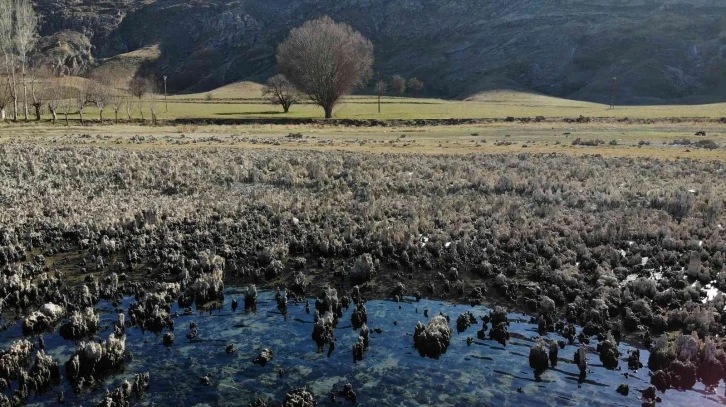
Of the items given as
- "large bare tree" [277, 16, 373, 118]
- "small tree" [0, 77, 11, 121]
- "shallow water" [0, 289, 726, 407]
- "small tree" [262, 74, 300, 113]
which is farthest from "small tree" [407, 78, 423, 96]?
"shallow water" [0, 289, 726, 407]

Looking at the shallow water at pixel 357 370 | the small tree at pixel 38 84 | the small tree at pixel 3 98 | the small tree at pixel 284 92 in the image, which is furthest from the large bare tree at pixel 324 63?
the shallow water at pixel 357 370

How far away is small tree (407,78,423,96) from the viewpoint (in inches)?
7237

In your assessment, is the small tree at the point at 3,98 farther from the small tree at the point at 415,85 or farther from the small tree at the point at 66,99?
the small tree at the point at 415,85

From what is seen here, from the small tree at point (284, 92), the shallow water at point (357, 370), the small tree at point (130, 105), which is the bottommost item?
the shallow water at point (357, 370)

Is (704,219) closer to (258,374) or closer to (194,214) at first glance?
(258,374)

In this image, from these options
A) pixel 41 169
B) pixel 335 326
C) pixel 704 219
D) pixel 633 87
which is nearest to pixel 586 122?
pixel 704 219

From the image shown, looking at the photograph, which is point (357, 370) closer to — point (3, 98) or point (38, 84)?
point (3, 98)

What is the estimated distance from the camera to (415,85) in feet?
614

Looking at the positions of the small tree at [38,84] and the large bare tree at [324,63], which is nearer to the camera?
the large bare tree at [324,63]

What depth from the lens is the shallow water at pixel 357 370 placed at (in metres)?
10.2

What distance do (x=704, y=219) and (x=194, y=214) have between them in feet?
61.9

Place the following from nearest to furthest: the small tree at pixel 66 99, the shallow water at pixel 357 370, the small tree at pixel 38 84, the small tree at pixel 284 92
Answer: the shallow water at pixel 357 370 → the small tree at pixel 66 99 → the small tree at pixel 38 84 → the small tree at pixel 284 92

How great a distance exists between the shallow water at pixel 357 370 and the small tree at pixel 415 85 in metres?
175

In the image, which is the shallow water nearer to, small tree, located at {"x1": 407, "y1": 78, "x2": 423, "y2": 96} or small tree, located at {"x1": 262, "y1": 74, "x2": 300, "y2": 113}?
small tree, located at {"x1": 262, "y1": 74, "x2": 300, "y2": 113}
